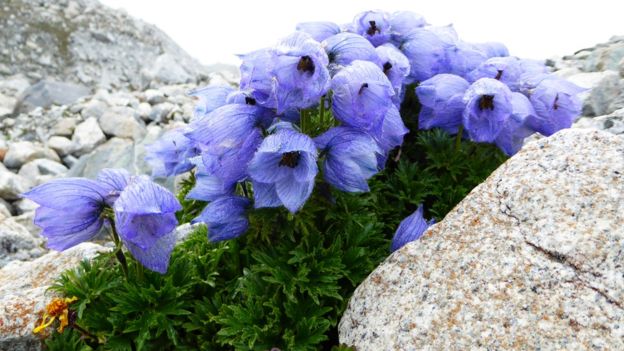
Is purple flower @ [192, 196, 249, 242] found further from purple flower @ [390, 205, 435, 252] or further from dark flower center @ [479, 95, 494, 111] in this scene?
dark flower center @ [479, 95, 494, 111]

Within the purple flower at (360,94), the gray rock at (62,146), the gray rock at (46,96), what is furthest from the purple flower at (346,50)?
the gray rock at (46,96)

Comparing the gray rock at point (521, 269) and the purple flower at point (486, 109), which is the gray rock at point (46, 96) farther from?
the gray rock at point (521, 269)

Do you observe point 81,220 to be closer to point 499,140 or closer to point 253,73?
point 253,73

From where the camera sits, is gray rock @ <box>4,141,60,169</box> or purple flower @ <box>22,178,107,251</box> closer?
purple flower @ <box>22,178,107,251</box>

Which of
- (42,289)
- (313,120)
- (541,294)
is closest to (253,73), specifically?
(313,120)

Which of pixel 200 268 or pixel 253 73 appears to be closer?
pixel 253 73

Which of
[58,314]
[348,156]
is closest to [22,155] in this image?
[58,314]

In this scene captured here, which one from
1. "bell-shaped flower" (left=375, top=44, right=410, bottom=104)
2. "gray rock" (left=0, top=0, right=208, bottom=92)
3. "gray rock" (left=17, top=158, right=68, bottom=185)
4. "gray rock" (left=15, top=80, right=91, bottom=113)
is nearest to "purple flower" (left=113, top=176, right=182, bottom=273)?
"bell-shaped flower" (left=375, top=44, right=410, bottom=104)
